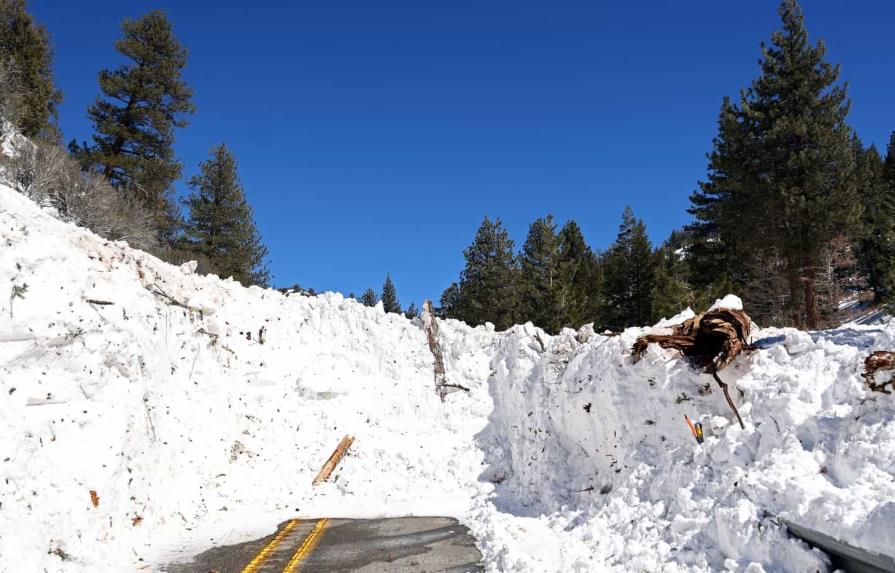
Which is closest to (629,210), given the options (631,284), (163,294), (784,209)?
(631,284)

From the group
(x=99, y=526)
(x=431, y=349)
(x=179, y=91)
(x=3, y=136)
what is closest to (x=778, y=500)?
(x=99, y=526)

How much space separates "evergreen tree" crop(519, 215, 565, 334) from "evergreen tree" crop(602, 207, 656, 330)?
486 centimetres

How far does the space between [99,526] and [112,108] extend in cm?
2701

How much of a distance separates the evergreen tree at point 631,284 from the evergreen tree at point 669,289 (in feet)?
3.63

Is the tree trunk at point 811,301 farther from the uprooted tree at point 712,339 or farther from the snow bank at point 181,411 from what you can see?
the uprooted tree at point 712,339

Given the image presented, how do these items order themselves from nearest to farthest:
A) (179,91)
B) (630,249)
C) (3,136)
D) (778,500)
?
(778,500), (3,136), (179,91), (630,249)

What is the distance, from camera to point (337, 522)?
41.6 ft

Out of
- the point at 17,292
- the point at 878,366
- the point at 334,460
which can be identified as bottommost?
the point at 334,460

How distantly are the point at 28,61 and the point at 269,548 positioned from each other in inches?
1228

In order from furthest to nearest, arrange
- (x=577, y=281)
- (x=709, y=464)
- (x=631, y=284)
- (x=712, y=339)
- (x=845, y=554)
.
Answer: (x=577, y=281) → (x=631, y=284) → (x=712, y=339) → (x=709, y=464) → (x=845, y=554)

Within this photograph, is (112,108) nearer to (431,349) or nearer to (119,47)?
(119,47)

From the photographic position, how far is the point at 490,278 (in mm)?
46969

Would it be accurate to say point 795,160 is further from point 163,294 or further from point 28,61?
point 28,61

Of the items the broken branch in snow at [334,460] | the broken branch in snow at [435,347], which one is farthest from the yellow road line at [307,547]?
the broken branch in snow at [435,347]
